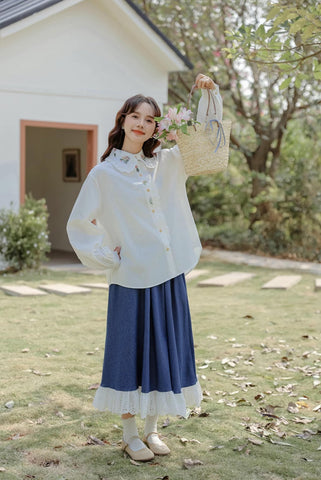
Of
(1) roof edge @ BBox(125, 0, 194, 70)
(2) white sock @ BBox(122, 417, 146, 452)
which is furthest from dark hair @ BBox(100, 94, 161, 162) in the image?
(1) roof edge @ BBox(125, 0, 194, 70)

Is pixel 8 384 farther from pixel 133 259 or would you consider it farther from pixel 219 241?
pixel 219 241

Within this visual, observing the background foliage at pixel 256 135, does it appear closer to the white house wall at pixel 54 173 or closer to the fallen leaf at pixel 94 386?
the white house wall at pixel 54 173

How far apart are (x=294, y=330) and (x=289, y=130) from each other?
8676mm

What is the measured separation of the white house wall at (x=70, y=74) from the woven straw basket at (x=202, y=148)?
22.8 feet

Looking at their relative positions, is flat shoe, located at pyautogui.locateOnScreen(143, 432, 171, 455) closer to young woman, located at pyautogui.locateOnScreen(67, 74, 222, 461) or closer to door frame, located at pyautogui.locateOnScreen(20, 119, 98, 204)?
young woman, located at pyautogui.locateOnScreen(67, 74, 222, 461)

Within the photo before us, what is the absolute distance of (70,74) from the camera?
10.2 meters

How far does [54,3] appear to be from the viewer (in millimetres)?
9500

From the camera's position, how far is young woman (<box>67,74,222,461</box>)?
3.24 meters

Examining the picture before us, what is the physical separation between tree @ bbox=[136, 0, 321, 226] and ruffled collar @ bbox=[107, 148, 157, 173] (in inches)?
369

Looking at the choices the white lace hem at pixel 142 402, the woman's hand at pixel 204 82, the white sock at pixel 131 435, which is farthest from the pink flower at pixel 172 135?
the white sock at pixel 131 435

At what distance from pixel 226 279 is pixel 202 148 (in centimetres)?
612

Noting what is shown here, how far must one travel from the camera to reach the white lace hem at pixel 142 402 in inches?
127

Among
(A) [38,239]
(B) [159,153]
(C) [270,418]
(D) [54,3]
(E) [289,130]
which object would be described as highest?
(D) [54,3]

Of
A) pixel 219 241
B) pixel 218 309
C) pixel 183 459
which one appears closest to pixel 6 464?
pixel 183 459
